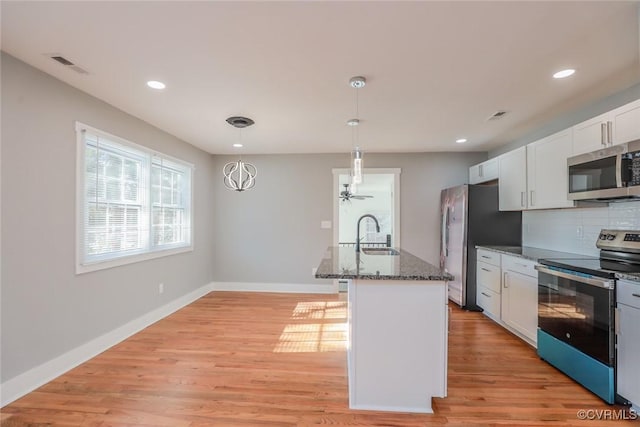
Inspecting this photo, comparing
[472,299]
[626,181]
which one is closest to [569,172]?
[626,181]

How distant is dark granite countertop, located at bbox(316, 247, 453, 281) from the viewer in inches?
73.6

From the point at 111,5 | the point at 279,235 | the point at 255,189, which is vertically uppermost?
the point at 111,5

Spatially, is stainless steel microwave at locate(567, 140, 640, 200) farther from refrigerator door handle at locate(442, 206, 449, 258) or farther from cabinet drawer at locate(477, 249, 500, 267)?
refrigerator door handle at locate(442, 206, 449, 258)

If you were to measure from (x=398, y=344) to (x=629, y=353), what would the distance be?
1424 mm

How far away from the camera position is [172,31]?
69.1 inches

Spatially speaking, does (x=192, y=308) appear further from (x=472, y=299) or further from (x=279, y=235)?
(x=472, y=299)

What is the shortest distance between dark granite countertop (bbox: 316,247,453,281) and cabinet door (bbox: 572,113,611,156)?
172 cm

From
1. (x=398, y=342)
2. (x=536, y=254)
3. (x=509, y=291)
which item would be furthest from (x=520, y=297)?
(x=398, y=342)

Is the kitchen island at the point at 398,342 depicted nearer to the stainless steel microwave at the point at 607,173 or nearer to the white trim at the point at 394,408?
the white trim at the point at 394,408

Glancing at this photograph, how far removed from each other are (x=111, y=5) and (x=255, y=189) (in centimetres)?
371

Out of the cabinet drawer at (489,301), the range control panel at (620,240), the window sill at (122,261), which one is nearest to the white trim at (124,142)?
the window sill at (122,261)

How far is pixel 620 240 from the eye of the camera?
7.75ft

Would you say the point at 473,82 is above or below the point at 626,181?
above

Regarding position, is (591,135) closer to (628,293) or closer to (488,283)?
(628,293)
